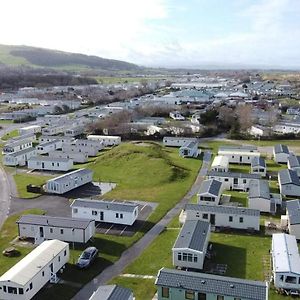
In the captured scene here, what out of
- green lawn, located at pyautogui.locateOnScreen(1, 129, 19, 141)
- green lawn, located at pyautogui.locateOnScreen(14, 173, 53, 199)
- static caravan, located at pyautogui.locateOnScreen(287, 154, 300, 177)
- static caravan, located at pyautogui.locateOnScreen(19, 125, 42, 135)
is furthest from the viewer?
static caravan, located at pyautogui.locateOnScreen(19, 125, 42, 135)

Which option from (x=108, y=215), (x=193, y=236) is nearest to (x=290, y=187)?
(x=193, y=236)

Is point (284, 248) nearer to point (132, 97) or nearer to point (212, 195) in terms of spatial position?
point (212, 195)

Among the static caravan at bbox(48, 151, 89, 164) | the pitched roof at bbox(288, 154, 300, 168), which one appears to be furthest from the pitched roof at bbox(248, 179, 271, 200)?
the static caravan at bbox(48, 151, 89, 164)

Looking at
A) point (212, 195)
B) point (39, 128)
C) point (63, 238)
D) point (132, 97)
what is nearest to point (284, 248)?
point (212, 195)

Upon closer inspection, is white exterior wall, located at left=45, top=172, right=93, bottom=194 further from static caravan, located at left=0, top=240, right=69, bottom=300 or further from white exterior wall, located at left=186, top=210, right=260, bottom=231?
static caravan, located at left=0, top=240, right=69, bottom=300

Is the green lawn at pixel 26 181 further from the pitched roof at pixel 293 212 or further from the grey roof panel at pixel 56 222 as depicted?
the pitched roof at pixel 293 212
